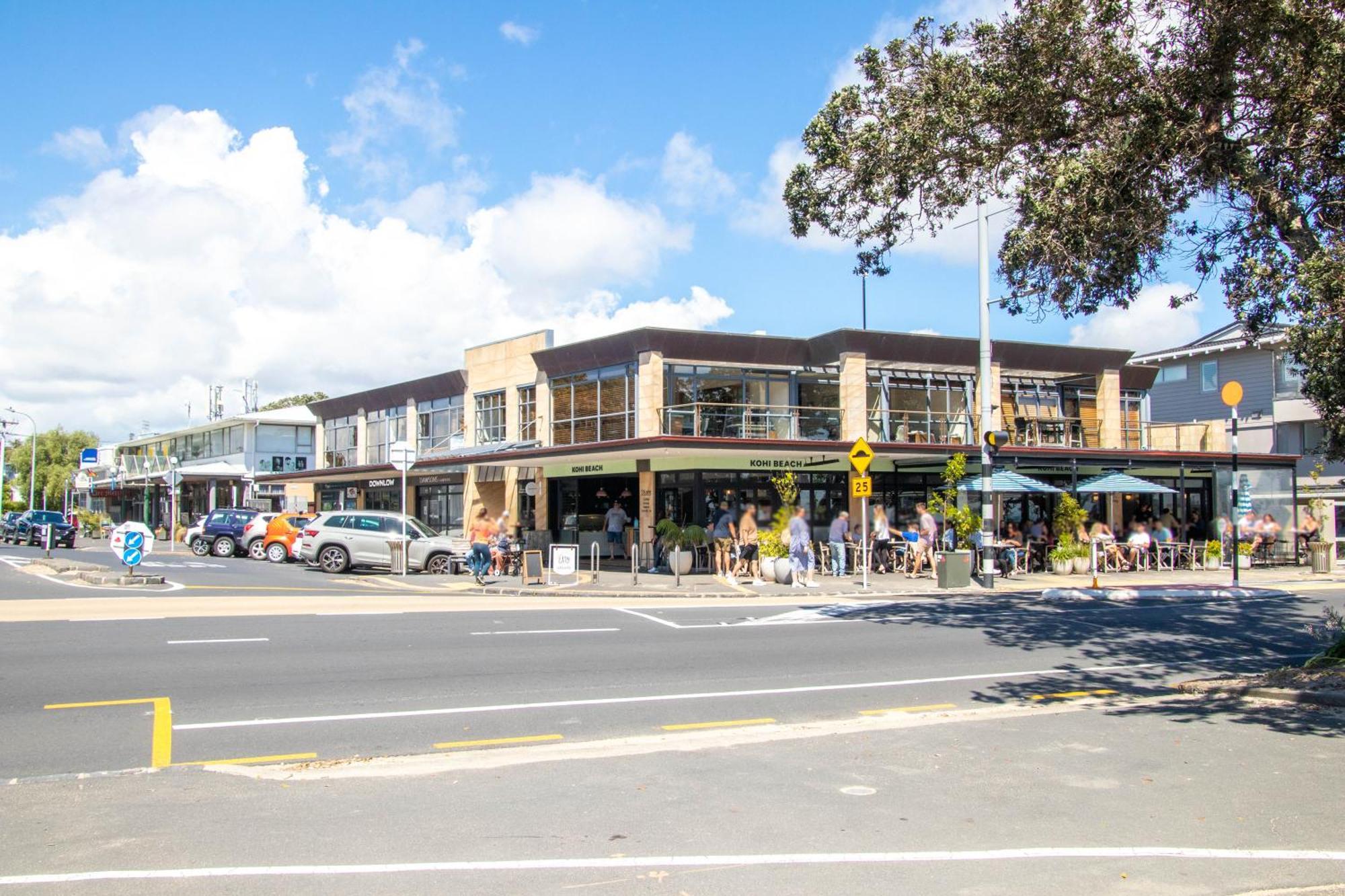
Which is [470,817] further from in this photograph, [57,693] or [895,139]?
[895,139]

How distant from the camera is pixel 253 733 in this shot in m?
8.59

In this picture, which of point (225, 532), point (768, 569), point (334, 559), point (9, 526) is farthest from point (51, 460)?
point (768, 569)

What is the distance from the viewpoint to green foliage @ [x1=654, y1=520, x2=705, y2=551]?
82.7 ft

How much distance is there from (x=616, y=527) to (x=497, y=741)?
22.5 meters

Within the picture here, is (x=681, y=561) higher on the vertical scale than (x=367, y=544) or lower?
lower

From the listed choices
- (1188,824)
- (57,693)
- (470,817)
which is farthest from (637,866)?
(57,693)

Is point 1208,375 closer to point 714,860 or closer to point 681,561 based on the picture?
point 681,561

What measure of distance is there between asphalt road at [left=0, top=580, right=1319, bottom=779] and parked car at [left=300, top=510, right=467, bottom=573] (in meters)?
10.4

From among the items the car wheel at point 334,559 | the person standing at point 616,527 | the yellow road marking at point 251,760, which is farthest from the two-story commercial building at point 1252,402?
the yellow road marking at point 251,760

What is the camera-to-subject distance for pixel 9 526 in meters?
52.8

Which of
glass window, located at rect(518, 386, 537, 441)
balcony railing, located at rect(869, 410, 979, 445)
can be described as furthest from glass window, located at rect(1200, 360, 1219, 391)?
glass window, located at rect(518, 386, 537, 441)

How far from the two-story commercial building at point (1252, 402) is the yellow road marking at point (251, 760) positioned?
34.3 meters

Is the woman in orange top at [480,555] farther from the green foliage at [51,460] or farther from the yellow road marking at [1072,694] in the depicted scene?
the green foliage at [51,460]

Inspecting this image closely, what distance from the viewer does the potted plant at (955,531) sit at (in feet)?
74.6
